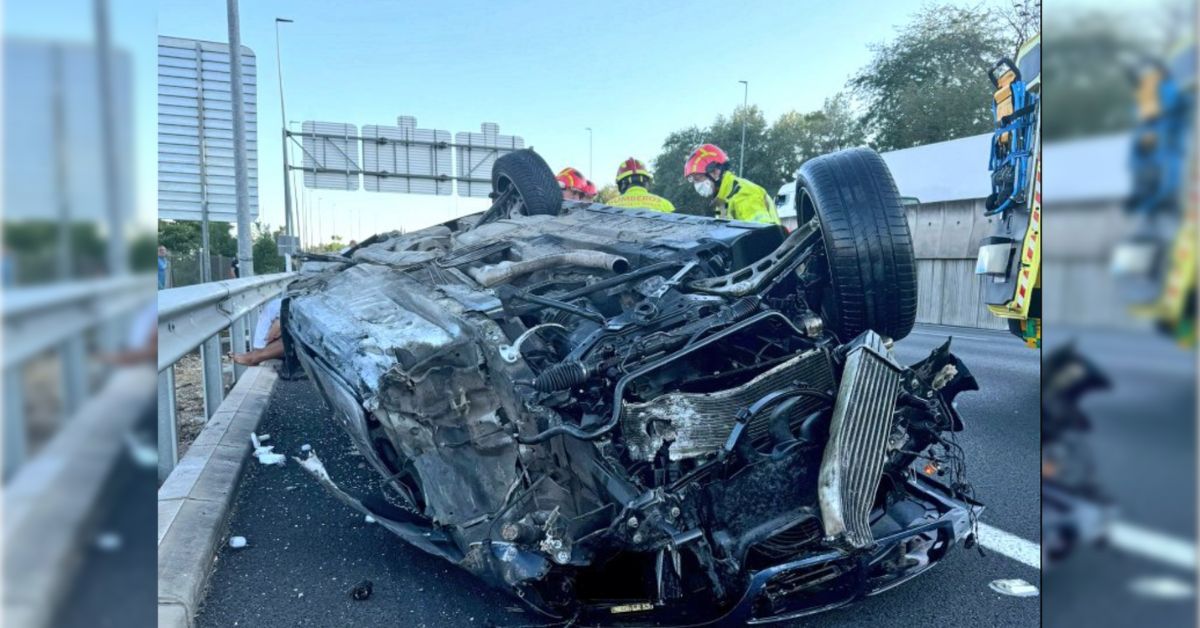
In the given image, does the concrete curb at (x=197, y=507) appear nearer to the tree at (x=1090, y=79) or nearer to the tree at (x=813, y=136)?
the tree at (x=1090, y=79)

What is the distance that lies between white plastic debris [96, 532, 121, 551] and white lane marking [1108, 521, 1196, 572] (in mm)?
729

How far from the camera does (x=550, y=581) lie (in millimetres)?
2395

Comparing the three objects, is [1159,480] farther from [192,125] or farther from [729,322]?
[192,125]

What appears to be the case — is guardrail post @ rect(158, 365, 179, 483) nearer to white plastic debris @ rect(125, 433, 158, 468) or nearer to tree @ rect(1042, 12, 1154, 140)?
white plastic debris @ rect(125, 433, 158, 468)

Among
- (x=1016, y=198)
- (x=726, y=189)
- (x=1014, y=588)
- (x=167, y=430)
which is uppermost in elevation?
(x=726, y=189)

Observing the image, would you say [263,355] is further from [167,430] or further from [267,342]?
[167,430]

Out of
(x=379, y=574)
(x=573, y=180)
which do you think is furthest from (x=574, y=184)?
(x=379, y=574)

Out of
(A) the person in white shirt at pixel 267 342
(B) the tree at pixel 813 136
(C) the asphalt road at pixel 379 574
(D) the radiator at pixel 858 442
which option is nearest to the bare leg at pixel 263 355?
(A) the person in white shirt at pixel 267 342

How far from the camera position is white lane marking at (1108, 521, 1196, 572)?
429 mm

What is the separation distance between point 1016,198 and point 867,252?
283cm

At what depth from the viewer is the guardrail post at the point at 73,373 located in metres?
0.46

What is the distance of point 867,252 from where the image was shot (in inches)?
130

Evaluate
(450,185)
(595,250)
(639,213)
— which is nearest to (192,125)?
(595,250)

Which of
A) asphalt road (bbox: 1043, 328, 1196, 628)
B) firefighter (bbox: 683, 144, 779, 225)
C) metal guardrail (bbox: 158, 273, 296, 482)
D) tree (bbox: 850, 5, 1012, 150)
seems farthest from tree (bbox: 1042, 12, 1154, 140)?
tree (bbox: 850, 5, 1012, 150)
